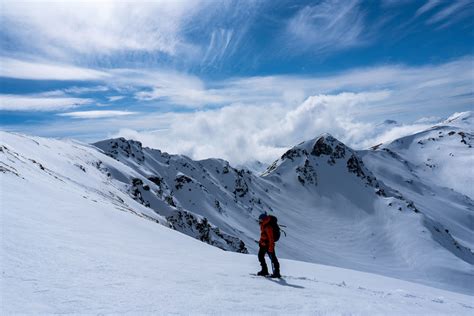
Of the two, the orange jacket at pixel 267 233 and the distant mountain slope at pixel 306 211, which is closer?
the orange jacket at pixel 267 233

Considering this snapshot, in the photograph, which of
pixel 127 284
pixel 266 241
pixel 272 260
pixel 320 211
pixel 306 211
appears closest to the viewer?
pixel 127 284

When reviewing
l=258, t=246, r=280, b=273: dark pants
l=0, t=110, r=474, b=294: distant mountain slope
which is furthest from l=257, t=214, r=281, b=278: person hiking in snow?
l=0, t=110, r=474, b=294: distant mountain slope

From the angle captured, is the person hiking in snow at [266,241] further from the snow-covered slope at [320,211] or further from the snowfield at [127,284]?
the snow-covered slope at [320,211]

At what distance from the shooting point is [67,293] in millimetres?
7375

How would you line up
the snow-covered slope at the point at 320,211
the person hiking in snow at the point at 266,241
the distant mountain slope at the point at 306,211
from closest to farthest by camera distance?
the person hiking in snow at the point at 266,241 → the distant mountain slope at the point at 306,211 → the snow-covered slope at the point at 320,211

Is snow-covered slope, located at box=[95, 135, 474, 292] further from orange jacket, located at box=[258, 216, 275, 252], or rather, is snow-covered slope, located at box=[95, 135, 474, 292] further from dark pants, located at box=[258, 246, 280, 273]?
orange jacket, located at box=[258, 216, 275, 252]

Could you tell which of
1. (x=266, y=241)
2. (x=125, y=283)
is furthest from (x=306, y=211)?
(x=125, y=283)

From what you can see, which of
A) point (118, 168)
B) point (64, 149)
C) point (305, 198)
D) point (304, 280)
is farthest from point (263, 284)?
point (305, 198)

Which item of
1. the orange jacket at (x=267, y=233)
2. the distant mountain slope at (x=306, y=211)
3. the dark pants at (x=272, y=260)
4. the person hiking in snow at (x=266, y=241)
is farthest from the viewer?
the distant mountain slope at (x=306, y=211)

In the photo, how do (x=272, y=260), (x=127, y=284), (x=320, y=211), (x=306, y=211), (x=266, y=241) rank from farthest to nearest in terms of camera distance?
(x=320, y=211) < (x=306, y=211) < (x=266, y=241) < (x=272, y=260) < (x=127, y=284)

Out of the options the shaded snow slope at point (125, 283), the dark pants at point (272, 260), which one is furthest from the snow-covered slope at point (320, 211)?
the dark pants at point (272, 260)

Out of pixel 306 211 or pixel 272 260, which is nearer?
pixel 272 260

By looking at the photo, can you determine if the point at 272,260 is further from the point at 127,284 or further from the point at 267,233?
the point at 127,284

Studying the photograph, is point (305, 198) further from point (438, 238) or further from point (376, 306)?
point (376, 306)
